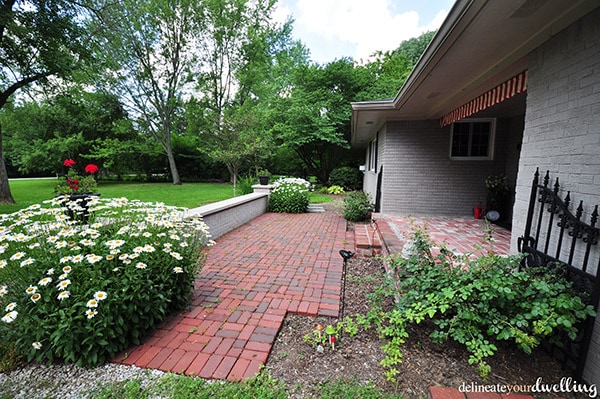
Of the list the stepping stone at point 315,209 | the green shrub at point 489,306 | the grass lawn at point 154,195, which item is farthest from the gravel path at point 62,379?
the grass lawn at point 154,195

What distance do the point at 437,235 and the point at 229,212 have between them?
4.00m

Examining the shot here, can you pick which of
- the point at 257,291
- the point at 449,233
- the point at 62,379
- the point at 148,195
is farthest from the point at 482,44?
the point at 148,195

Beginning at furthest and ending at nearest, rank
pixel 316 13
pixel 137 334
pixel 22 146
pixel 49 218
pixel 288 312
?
1. pixel 22 146
2. pixel 316 13
3. pixel 288 312
4. pixel 49 218
5. pixel 137 334

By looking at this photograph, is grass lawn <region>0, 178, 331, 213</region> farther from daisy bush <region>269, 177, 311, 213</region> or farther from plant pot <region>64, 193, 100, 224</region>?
plant pot <region>64, 193, 100, 224</region>

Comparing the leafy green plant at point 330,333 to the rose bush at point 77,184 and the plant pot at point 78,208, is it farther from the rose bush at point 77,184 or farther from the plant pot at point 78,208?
the rose bush at point 77,184

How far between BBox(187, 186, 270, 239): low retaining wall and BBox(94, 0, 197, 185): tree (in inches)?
541

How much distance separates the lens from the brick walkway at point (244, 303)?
6.05 ft

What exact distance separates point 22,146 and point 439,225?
87.9 ft

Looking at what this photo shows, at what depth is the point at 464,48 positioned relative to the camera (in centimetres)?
260

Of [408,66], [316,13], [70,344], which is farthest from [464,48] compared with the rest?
[408,66]

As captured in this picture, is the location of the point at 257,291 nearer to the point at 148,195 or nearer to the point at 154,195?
the point at 154,195

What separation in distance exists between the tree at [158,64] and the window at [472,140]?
695 inches

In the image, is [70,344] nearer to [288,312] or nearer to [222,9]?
[288,312]

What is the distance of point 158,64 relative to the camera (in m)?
17.2
